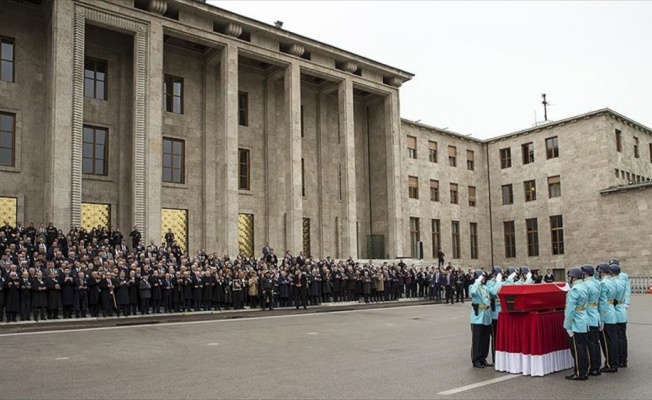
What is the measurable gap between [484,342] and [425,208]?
113 feet

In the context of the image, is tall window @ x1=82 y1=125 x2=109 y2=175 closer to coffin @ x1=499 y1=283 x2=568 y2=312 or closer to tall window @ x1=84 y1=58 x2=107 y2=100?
tall window @ x1=84 y1=58 x2=107 y2=100

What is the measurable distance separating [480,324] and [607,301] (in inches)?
85.4

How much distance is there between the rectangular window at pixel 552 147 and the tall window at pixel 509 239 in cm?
632

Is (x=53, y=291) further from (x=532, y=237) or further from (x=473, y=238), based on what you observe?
(x=532, y=237)

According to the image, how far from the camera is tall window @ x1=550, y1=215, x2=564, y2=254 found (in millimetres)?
43469

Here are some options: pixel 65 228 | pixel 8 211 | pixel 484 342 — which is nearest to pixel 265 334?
pixel 484 342

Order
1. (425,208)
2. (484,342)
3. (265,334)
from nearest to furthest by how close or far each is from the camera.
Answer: (484,342), (265,334), (425,208)

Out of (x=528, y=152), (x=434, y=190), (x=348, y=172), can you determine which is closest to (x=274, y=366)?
(x=348, y=172)

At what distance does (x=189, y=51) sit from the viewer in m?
32.8

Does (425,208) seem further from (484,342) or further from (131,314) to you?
(484,342)

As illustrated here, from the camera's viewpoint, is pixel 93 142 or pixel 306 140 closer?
pixel 93 142

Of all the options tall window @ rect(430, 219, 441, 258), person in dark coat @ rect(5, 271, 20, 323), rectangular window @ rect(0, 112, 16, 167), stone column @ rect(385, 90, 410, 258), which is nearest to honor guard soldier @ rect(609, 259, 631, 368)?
person in dark coat @ rect(5, 271, 20, 323)

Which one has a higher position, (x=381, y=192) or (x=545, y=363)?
(x=381, y=192)

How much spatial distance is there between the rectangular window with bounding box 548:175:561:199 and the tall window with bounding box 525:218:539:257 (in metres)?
2.50
